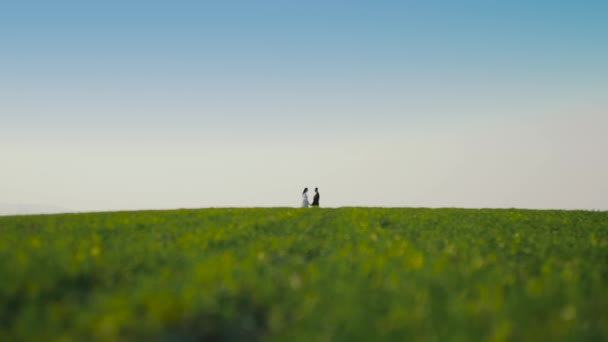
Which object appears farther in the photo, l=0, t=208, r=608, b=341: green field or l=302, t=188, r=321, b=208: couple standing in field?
l=302, t=188, r=321, b=208: couple standing in field

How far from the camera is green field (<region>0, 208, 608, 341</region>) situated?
5000mm

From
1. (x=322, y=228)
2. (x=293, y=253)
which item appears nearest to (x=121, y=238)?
(x=293, y=253)

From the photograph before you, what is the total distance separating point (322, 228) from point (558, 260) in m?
6.72

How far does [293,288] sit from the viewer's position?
666cm

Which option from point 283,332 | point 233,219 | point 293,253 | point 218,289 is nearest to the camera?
point 283,332

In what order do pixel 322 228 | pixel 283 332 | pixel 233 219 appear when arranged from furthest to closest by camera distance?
pixel 233 219, pixel 322 228, pixel 283 332

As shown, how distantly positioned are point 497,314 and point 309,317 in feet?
7.55

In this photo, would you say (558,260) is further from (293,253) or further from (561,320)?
(293,253)

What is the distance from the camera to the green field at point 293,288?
16.4ft

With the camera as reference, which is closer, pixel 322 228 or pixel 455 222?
Answer: pixel 322 228

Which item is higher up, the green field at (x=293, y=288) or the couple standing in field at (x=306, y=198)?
the couple standing in field at (x=306, y=198)

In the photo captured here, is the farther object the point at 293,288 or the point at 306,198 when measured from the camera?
the point at 306,198

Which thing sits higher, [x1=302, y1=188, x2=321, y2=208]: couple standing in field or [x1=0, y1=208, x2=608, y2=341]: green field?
[x1=302, y1=188, x2=321, y2=208]: couple standing in field

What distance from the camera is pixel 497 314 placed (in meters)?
5.58
